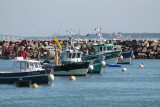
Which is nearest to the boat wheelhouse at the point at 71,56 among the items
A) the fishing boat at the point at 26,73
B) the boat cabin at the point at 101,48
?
the fishing boat at the point at 26,73

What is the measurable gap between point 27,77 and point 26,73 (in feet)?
1.62

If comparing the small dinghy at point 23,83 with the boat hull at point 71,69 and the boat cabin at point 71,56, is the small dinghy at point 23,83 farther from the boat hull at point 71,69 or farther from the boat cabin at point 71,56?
the boat cabin at point 71,56

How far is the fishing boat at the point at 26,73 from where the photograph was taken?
50.3 metres

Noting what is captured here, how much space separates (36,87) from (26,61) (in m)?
3.35

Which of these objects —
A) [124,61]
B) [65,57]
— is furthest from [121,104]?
[124,61]

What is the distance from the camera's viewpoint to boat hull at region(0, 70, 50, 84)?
50219 millimetres

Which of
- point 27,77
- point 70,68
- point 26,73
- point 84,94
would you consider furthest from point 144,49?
point 84,94

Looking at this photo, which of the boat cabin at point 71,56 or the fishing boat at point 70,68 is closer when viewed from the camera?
the fishing boat at point 70,68

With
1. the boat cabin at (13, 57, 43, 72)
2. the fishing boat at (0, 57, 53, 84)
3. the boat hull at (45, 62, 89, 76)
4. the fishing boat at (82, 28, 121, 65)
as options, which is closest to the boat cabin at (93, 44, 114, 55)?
the fishing boat at (82, 28, 121, 65)

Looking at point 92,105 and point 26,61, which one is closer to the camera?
point 92,105

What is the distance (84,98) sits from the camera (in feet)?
142

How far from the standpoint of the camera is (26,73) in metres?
50.1

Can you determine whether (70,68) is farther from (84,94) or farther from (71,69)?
(84,94)

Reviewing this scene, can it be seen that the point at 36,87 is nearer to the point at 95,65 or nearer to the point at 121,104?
the point at 121,104
